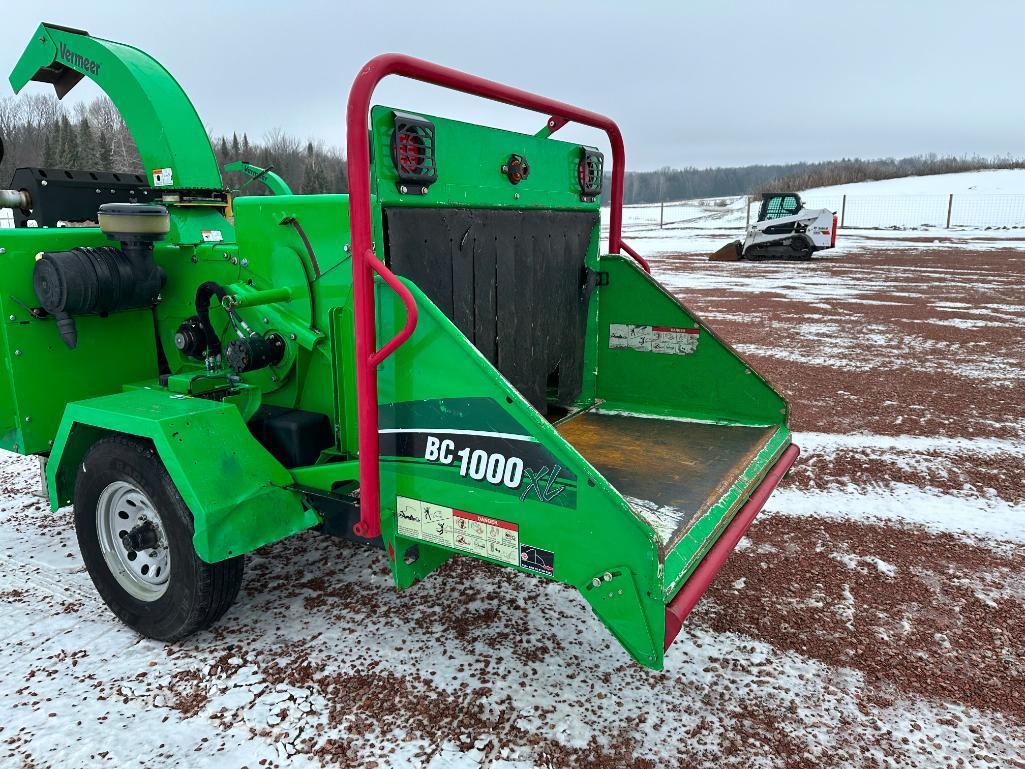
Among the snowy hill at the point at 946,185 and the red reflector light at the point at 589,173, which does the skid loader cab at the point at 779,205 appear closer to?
the red reflector light at the point at 589,173

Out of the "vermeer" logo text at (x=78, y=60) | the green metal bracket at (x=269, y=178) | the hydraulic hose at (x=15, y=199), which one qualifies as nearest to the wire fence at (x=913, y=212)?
the green metal bracket at (x=269, y=178)

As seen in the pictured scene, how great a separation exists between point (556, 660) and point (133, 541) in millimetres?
1791

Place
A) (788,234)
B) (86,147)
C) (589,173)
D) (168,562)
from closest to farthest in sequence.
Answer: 1. (168,562)
2. (589,173)
3. (788,234)
4. (86,147)

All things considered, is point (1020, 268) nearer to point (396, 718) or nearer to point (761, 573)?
point (761, 573)

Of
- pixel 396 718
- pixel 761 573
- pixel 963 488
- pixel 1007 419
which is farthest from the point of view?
pixel 1007 419

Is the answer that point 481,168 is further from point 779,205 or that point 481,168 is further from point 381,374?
point 779,205

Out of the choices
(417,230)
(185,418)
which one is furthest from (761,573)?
(185,418)

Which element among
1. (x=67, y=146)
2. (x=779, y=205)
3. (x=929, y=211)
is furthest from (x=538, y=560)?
(x=67, y=146)

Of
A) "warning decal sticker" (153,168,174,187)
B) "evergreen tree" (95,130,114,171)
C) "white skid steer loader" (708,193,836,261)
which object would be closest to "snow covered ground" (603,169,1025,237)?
"white skid steer loader" (708,193,836,261)

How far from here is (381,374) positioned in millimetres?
2572

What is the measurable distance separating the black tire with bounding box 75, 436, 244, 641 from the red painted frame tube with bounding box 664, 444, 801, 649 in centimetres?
181

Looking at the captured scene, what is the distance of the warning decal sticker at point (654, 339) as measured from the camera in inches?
155

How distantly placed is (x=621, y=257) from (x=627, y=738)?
8.03ft

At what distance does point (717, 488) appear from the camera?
9.98 ft
